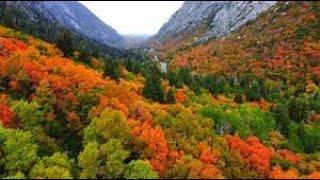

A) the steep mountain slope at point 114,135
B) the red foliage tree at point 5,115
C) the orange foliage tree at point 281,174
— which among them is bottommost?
the red foliage tree at point 5,115

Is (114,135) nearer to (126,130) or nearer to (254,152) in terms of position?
(126,130)

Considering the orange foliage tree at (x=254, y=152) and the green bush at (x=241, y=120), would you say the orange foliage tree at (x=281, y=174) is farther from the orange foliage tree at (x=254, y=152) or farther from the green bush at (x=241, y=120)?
the green bush at (x=241, y=120)

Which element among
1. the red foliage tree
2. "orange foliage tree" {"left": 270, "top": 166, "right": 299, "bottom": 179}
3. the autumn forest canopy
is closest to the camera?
"orange foliage tree" {"left": 270, "top": 166, "right": 299, "bottom": 179}

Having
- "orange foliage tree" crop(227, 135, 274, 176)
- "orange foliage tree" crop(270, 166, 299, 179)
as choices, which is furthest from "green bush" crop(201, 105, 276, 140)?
"orange foliage tree" crop(270, 166, 299, 179)

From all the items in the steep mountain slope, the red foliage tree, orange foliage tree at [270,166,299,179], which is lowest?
the red foliage tree

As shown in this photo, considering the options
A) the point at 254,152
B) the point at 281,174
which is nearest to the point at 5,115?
the point at 254,152

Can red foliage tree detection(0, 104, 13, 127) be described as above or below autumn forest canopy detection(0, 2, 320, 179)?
below

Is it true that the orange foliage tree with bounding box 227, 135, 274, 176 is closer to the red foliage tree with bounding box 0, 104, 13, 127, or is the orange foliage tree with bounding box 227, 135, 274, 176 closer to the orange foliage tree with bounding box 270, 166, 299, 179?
the orange foliage tree with bounding box 270, 166, 299, 179

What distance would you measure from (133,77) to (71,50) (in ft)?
69.2

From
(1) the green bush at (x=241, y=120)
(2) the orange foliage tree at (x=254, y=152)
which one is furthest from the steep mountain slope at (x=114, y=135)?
(1) the green bush at (x=241, y=120)

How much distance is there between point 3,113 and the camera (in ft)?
395

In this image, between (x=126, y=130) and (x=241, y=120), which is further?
(x=241, y=120)

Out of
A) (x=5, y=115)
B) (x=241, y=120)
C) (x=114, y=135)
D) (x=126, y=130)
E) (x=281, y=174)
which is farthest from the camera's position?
(x=241, y=120)

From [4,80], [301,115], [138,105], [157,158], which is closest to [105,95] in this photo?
[138,105]
